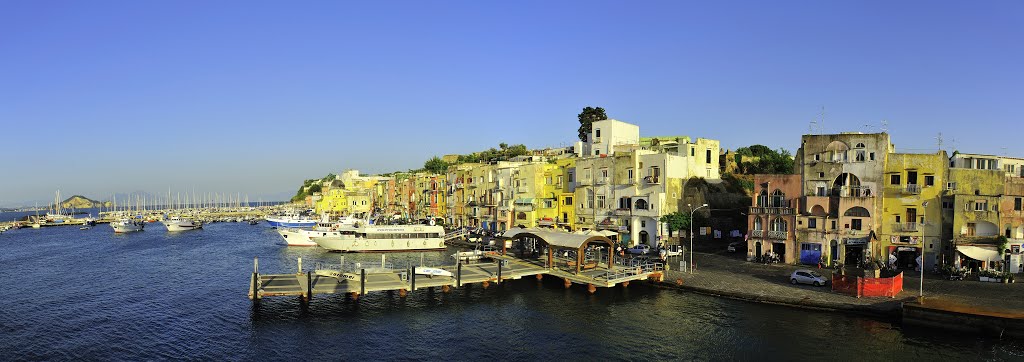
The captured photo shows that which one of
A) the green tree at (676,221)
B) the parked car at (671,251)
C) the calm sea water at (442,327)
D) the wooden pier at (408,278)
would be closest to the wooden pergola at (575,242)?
the wooden pier at (408,278)

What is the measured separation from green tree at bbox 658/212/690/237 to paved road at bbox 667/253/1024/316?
504 inches

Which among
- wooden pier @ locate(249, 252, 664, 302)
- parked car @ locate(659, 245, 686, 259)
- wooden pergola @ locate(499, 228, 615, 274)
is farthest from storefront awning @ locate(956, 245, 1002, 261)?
wooden pergola @ locate(499, 228, 615, 274)

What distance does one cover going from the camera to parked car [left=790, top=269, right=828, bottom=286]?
45406 millimetres

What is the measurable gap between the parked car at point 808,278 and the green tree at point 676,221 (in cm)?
2212

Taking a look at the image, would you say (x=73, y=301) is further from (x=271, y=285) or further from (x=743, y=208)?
(x=743, y=208)

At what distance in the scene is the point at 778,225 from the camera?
5709 centimetres

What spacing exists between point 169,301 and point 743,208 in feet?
208

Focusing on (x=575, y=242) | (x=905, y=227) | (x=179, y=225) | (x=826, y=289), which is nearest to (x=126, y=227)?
(x=179, y=225)

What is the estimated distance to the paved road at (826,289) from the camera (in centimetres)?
3859

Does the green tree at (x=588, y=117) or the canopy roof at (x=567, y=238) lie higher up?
the green tree at (x=588, y=117)

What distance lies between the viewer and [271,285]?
1795 inches

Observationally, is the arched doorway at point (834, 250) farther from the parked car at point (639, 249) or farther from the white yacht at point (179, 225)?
the white yacht at point (179, 225)

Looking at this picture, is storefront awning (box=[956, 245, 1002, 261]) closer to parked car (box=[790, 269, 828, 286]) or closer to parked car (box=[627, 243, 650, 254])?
parked car (box=[790, 269, 828, 286])

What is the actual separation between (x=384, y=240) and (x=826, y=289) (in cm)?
5795
